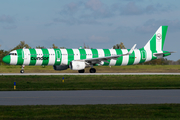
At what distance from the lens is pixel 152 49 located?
170 feet

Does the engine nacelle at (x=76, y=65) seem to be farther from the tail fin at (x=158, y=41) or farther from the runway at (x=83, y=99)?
the runway at (x=83, y=99)

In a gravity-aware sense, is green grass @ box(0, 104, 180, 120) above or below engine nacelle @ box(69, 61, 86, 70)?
below

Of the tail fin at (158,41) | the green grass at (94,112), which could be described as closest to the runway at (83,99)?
the green grass at (94,112)

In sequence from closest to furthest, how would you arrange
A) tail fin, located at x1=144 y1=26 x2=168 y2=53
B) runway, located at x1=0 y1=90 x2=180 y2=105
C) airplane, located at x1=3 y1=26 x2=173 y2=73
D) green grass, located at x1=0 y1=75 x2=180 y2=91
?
1. runway, located at x1=0 y1=90 x2=180 y2=105
2. green grass, located at x1=0 y1=75 x2=180 y2=91
3. airplane, located at x1=3 y1=26 x2=173 y2=73
4. tail fin, located at x1=144 y1=26 x2=168 y2=53

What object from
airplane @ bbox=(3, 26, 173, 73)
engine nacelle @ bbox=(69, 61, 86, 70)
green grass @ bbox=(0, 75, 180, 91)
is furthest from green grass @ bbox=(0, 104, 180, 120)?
airplane @ bbox=(3, 26, 173, 73)

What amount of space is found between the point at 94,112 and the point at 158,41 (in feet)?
140

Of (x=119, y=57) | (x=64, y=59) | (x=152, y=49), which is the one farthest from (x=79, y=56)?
(x=152, y=49)

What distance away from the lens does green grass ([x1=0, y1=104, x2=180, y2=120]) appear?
1071 cm

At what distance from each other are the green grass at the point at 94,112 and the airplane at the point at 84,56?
30763 mm

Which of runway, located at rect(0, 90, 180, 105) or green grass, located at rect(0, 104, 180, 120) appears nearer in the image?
green grass, located at rect(0, 104, 180, 120)

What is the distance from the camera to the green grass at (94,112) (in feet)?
35.1

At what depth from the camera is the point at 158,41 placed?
5228 centimetres

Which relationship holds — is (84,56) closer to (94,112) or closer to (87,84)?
(87,84)

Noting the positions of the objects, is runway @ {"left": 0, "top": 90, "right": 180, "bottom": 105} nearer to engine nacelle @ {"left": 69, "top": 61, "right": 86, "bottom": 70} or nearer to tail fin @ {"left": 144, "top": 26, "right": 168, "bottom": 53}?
engine nacelle @ {"left": 69, "top": 61, "right": 86, "bottom": 70}
